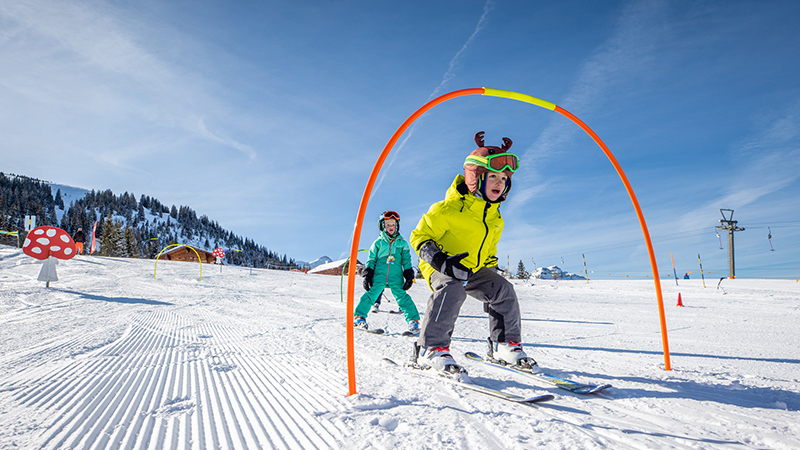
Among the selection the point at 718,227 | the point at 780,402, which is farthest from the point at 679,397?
the point at 718,227

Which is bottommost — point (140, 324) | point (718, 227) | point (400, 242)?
point (140, 324)

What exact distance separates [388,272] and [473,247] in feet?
9.95

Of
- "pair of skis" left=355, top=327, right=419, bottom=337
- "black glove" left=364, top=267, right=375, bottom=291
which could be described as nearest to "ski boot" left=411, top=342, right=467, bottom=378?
"pair of skis" left=355, top=327, right=419, bottom=337

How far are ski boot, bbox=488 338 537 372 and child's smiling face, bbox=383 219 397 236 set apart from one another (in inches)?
130

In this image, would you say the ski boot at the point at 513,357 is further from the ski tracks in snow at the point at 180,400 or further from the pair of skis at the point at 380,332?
the pair of skis at the point at 380,332

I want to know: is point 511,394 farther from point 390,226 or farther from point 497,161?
point 390,226

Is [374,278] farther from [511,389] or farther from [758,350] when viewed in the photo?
[758,350]

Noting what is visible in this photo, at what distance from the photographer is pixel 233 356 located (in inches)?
128

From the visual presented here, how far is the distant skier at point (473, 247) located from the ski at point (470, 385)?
0.09m

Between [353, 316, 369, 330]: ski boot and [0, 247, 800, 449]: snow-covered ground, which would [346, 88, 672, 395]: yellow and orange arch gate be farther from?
[353, 316, 369, 330]: ski boot

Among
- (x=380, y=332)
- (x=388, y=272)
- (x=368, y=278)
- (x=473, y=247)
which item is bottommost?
(x=380, y=332)

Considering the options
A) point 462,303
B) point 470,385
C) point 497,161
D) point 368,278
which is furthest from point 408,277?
point 470,385

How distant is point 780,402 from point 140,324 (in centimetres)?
656

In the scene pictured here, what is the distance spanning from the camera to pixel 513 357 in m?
2.93
